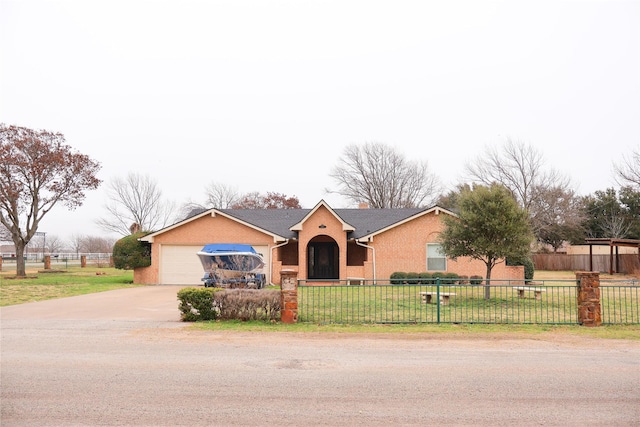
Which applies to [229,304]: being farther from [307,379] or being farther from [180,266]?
[180,266]

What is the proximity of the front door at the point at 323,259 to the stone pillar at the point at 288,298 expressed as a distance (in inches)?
689

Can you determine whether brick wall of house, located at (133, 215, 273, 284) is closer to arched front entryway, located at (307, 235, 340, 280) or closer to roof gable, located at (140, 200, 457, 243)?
roof gable, located at (140, 200, 457, 243)

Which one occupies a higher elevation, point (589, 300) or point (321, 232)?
point (321, 232)

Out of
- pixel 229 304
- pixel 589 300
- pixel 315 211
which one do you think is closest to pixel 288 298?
pixel 229 304

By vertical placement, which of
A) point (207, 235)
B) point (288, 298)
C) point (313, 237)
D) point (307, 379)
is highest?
point (207, 235)

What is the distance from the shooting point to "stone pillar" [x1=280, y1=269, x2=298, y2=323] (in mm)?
12383

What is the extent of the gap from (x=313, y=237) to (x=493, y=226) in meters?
12.4

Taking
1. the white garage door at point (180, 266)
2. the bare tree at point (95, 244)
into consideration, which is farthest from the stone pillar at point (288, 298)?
the bare tree at point (95, 244)

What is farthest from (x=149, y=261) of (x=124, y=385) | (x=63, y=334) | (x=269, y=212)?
(x=124, y=385)

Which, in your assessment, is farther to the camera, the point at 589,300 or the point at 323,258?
the point at 323,258

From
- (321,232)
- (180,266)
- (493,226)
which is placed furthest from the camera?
(180,266)

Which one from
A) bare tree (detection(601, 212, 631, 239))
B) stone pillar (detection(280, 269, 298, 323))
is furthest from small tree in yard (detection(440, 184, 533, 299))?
bare tree (detection(601, 212, 631, 239))

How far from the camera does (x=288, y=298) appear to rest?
491 inches

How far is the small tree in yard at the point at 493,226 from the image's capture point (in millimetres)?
17109
